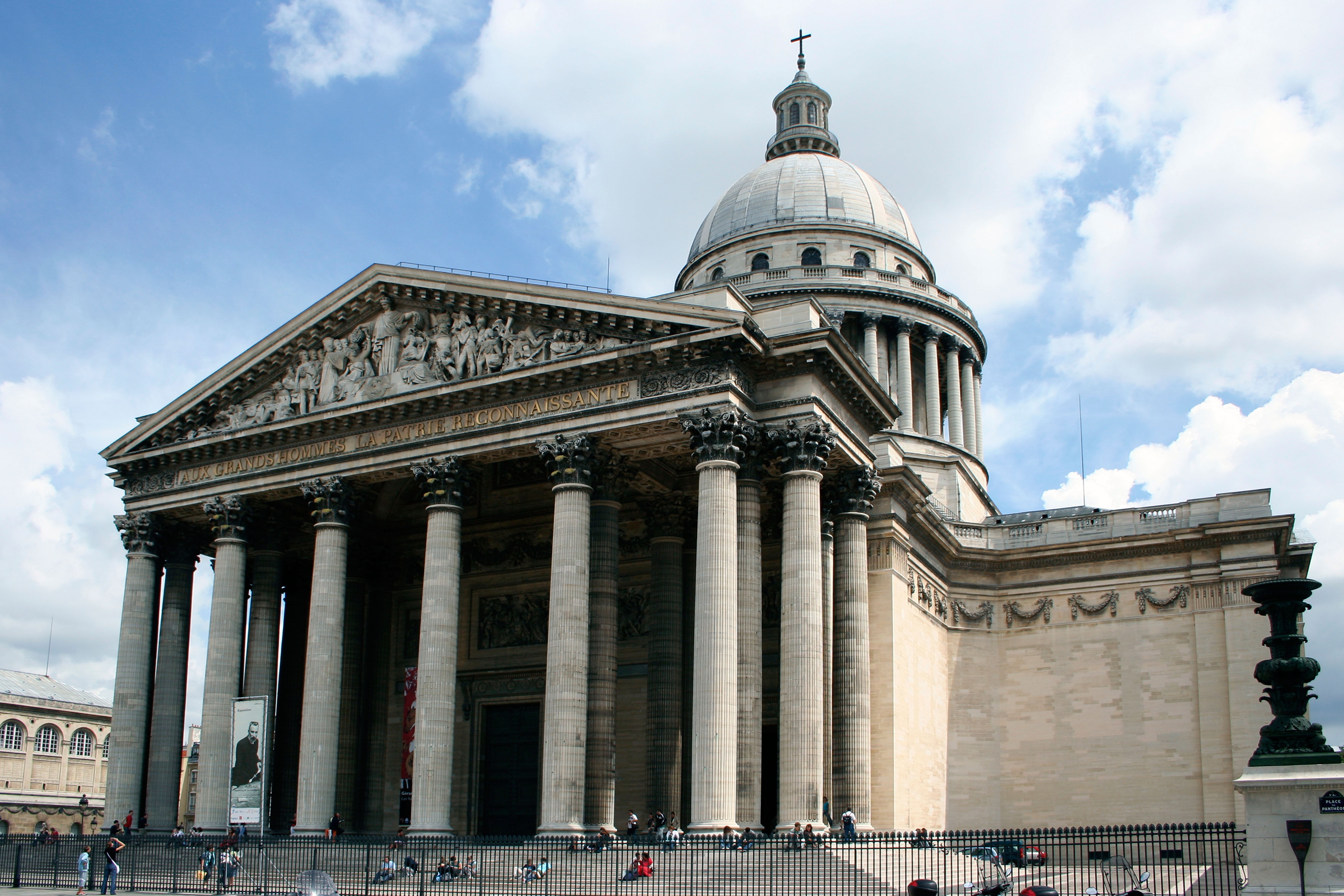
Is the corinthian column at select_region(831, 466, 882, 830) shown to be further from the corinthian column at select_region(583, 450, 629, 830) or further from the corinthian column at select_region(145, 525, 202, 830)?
the corinthian column at select_region(145, 525, 202, 830)

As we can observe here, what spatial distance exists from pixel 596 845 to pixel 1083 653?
23881 millimetres

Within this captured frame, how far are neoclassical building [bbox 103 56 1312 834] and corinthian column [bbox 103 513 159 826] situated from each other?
0.10m

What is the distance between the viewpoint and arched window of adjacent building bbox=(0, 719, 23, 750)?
78.4m

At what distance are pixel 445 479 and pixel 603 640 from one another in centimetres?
610

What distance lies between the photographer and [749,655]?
29859 mm

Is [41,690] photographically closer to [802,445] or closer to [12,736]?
[12,736]

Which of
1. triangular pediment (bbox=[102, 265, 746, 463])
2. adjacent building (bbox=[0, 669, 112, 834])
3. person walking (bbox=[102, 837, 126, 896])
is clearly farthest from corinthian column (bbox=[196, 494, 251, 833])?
adjacent building (bbox=[0, 669, 112, 834])

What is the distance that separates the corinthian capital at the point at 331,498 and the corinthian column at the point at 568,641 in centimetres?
671

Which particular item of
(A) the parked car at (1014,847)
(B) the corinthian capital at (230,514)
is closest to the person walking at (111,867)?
(B) the corinthian capital at (230,514)

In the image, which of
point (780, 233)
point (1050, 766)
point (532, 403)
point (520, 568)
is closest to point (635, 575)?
point (520, 568)

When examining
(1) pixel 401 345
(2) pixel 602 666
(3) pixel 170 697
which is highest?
(1) pixel 401 345

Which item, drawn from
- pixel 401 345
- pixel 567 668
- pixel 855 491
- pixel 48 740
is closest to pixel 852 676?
pixel 855 491

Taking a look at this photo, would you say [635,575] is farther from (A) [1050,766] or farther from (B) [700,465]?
(A) [1050,766]

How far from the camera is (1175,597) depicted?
43.4 metres
